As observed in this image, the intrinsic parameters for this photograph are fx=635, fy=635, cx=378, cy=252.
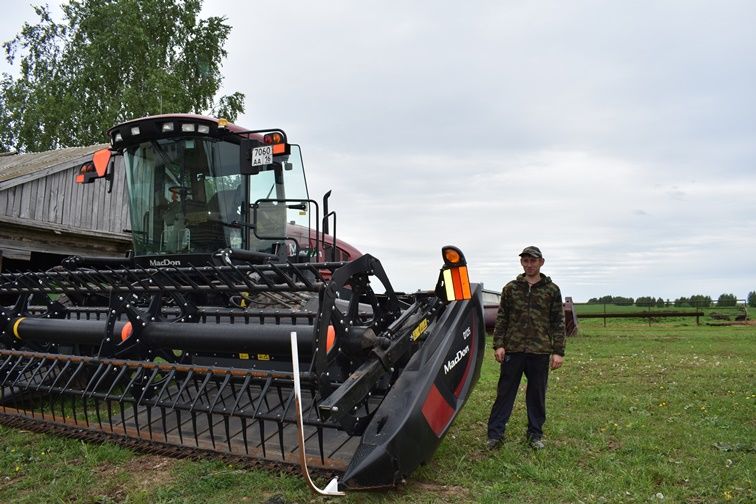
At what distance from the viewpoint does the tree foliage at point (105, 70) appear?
80.1 ft

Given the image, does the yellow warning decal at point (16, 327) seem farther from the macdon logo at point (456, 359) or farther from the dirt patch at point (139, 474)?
the macdon logo at point (456, 359)

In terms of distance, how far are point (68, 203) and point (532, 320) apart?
13.9 m

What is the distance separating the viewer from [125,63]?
82.6 ft

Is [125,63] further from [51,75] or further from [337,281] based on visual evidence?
[337,281]

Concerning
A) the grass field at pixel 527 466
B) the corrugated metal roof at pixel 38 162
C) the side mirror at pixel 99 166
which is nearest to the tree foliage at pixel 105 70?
the corrugated metal roof at pixel 38 162

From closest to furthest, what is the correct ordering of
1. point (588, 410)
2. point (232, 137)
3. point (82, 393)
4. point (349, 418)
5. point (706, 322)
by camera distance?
point (349, 418) < point (82, 393) < point (588, 410) < point (232, 137) < point (706, 322)

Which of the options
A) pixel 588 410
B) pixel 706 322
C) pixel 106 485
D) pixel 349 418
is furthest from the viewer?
pixel 706 322

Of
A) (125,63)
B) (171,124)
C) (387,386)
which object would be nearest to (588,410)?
(387,386)

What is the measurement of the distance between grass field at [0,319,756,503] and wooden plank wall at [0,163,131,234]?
10412 mm

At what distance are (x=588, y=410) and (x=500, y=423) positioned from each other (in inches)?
73.2

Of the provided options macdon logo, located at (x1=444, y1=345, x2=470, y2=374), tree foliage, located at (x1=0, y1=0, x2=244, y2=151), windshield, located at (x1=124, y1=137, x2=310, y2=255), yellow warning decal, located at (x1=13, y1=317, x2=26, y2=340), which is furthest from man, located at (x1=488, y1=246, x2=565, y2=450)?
tree foliage, located at (x1=0, y1=0, x2=244, y2=151)

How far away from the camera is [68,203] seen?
15.7 metres

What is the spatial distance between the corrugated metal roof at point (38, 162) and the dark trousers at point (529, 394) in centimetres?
1317

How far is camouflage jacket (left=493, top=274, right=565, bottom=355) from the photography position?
515 centimetres
